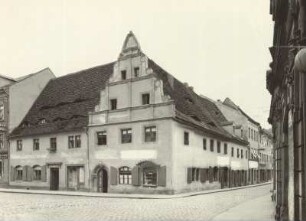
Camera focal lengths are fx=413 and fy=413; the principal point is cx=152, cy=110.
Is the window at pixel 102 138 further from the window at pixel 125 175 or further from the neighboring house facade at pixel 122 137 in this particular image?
the window at pixel 125 175

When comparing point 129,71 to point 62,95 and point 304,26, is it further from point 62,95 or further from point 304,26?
point 304,26

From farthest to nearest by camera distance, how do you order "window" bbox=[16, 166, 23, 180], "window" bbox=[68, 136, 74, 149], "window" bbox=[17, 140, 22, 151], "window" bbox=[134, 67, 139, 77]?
"window" bbox=[17, 140, 22, 151] < "window" bbox=[16, 166, 23, 180] < "window" bbox=[68, 136, 74, 149] < "window" bbox=[134, 67, 139, 77]

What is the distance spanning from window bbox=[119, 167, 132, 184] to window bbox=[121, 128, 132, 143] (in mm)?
2066

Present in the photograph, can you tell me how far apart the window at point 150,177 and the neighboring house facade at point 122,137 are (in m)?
0.01

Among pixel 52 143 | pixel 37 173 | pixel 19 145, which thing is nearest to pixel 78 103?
pixel 52 143

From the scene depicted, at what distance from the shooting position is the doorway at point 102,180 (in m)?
32.2

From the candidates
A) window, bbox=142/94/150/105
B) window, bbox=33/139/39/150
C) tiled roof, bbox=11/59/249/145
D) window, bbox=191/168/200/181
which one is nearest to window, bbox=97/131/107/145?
tiled roof, bbox=11/59/249/145

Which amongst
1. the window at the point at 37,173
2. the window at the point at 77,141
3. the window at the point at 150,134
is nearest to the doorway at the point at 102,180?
the window at the point at 77,141

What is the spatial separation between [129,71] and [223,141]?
13683 millimetres

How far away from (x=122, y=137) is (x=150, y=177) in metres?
3.87

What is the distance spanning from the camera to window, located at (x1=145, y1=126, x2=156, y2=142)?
29.6 m

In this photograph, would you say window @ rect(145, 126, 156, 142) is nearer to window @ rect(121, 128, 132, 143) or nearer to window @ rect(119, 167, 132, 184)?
window @ rect(121, 128, 132, 143)

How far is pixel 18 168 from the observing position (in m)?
38.6

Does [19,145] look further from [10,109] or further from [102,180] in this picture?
[102,180]
